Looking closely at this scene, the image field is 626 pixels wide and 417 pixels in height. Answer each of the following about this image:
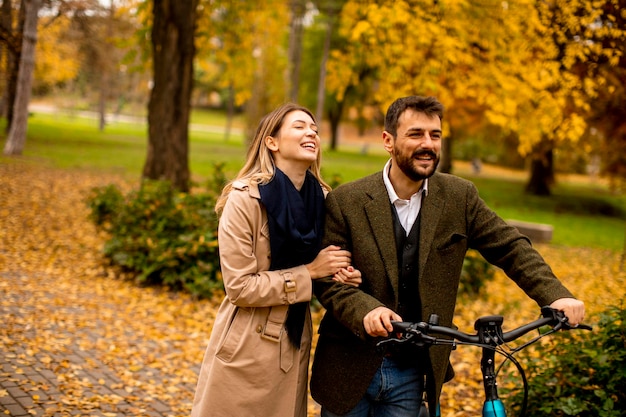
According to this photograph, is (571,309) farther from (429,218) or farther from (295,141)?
(295,141)

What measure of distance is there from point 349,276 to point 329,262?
0.10 metres

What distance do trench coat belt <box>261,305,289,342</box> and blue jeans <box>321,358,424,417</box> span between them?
1.44 ft

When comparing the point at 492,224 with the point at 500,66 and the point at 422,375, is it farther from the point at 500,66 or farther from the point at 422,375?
the point at 500,66

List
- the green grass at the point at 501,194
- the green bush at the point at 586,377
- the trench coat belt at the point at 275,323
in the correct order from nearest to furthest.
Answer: the trench coat belt at the point at 275,323, the green bush at the point at 586,377, the green grass at the point at 501,194

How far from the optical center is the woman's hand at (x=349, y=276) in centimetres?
274

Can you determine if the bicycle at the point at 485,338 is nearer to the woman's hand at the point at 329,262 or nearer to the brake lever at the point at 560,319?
the brake lever at the point at 560,319

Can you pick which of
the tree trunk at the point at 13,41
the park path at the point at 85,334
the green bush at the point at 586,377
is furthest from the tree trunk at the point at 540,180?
the green bush at the point at 586,377

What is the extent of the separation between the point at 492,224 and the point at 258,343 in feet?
3.74

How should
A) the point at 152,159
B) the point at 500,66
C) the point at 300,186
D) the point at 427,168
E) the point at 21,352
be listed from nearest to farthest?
1. the point at 427,168
2. the point at 300,186
3. the point at 21,352
4. the point at 500,66
5. the point at 152,159

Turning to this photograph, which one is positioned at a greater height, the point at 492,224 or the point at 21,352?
the point at 492,224

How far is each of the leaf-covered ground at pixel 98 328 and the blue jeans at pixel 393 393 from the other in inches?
93.5

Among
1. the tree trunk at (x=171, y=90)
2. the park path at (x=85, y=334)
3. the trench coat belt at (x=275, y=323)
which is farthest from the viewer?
the tree trunk at (x=171, y=90)

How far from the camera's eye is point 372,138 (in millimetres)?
70688

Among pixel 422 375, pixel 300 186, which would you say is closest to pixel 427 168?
pixel 300 186
